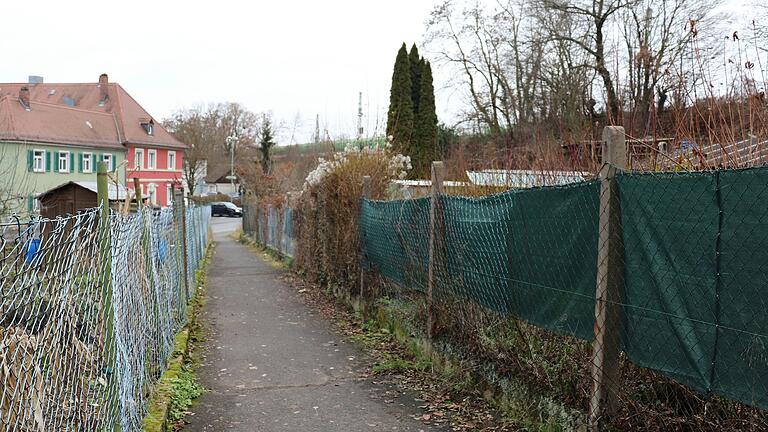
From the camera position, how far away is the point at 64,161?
47.4 metres

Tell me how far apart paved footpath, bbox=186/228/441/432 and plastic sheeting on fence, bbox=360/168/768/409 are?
57.8 inches

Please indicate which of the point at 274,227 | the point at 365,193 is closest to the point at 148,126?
the point at 274,227

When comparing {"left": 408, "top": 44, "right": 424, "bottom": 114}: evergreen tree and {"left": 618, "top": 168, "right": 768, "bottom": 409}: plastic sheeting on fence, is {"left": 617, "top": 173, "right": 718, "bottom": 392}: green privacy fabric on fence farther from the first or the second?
{"left": 408, "top": 44, "right": 424, "bottom": 114}: evergreen tree

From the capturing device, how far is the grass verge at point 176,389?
16.6ft

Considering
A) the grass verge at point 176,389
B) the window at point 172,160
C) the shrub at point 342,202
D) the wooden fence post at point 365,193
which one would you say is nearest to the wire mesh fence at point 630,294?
the grass verge at point 176,389

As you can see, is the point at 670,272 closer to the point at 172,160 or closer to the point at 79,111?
the point at 79,111

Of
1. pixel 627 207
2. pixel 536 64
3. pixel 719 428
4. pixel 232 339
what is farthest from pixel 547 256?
pixel 536 64

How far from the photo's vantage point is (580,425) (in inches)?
165

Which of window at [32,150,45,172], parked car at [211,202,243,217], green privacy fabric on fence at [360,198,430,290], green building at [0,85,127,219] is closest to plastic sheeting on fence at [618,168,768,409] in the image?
green privacy fabric on fence at [360,198,430,290]

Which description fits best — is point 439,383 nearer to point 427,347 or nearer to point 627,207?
point 427,347

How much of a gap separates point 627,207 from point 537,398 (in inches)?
65.6

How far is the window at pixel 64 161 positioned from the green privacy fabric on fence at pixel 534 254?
Result: 46.7 meters

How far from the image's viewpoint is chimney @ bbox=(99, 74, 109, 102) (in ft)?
198

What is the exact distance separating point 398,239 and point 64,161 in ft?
149
